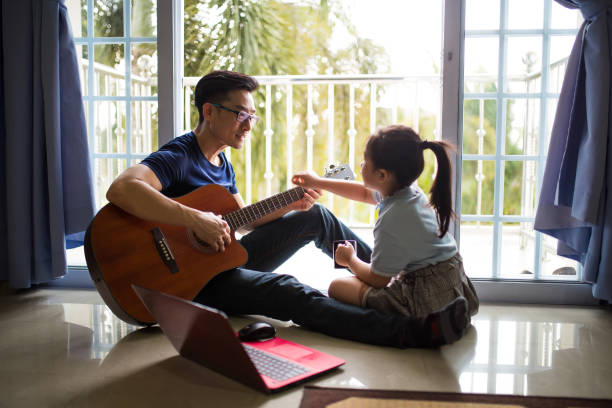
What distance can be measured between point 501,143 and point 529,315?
2.52ft

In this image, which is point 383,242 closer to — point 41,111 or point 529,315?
point 529,315

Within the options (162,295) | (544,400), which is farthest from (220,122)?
(544,400)

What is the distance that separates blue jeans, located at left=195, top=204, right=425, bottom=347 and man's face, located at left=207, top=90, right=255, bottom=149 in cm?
39

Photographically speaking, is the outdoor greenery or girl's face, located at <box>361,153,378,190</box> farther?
the outdoor greenery

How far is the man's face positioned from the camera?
1.97 metres

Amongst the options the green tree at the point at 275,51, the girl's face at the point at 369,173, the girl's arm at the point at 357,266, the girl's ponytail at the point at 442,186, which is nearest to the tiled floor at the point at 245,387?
the girl's arm at the point at 357,266

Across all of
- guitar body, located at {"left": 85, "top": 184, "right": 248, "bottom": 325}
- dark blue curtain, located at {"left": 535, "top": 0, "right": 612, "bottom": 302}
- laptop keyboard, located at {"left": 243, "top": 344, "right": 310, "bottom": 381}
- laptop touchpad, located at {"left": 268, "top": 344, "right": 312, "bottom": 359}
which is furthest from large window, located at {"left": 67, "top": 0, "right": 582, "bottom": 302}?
laptop keyboard, located at {"left": 243, "top": 344, "right": 310, "bottom": 381}

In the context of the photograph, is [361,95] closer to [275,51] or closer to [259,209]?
[275,51]

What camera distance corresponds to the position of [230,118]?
1.97 meters

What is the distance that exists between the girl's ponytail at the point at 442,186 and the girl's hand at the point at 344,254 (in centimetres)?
32

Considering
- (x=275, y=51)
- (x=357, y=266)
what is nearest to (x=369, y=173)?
(x=357, y=266)

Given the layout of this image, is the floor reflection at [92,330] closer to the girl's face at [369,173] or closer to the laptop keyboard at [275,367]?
the laptop keyboard at [275,367]

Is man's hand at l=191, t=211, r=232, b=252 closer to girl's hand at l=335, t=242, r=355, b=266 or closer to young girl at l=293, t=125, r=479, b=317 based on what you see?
girl's hand at l=335, t=242, r=355, b=266

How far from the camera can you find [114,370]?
58.5 inches
